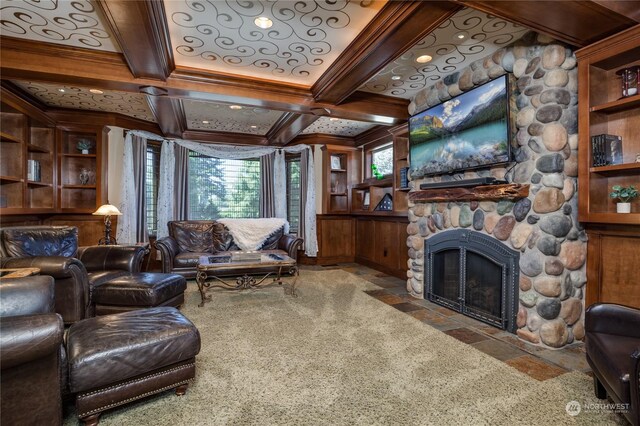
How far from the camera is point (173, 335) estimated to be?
187 cm

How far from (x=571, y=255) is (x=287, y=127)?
4.00 meters

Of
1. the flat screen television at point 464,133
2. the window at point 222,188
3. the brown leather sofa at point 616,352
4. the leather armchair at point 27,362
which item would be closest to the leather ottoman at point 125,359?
the leather armchair at point 27,362

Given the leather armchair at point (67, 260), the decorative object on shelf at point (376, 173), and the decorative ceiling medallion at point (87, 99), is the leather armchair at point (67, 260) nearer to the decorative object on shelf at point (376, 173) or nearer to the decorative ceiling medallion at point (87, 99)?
the decorative ceiling medallion at point (87, 99)

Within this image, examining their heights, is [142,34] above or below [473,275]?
above

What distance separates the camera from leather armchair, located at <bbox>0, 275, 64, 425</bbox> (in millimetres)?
1304

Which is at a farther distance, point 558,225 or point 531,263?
point 531,263

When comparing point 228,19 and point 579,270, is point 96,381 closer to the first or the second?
point 228,19

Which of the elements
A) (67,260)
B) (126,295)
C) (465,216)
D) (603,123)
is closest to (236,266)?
(126,295)

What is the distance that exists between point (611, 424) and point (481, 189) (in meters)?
1.92

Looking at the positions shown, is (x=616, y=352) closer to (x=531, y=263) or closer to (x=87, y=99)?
(x=531, y=263)

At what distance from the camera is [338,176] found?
6617 mm

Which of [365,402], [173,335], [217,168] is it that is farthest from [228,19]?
[217,168]

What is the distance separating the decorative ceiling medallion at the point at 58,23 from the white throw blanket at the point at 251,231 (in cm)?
305

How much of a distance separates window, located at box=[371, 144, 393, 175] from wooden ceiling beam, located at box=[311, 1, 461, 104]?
229 centimetres
